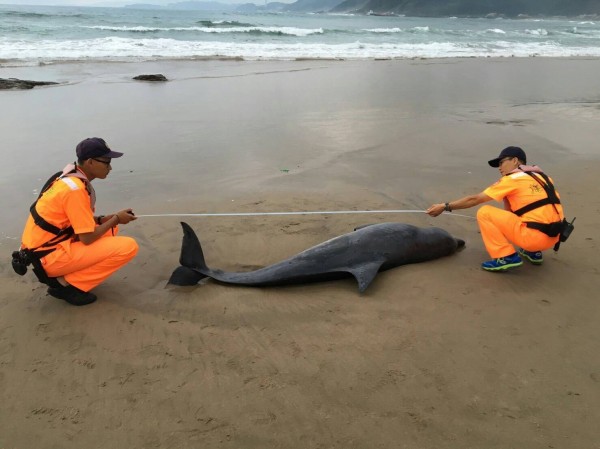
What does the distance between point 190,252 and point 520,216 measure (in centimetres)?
336

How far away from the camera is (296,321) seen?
13.1ft

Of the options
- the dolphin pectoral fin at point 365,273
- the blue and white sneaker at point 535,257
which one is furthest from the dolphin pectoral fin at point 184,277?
the blue and white sneaker at point 535,257

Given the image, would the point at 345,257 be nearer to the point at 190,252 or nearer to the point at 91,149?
the point at 190,252

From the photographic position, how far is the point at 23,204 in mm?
6094

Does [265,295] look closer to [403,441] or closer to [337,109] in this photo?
[403,441]

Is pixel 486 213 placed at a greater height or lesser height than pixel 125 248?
greater

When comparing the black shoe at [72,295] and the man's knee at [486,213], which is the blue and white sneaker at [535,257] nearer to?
the man's knee at [486,213]

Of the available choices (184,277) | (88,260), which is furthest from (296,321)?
(88,260)

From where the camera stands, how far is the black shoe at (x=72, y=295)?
4.19m

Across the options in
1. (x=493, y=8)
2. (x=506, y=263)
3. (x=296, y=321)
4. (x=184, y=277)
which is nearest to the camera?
(x=296, y=321)

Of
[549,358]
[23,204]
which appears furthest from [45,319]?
[549,358]

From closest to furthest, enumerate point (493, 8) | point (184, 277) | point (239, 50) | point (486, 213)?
1. point (184, 277)
2. point (486, 213)
3. point (239, 50)
4. point (493, 8)

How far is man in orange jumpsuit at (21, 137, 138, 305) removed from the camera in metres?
4.00

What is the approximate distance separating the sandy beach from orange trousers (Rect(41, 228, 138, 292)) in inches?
9.6
